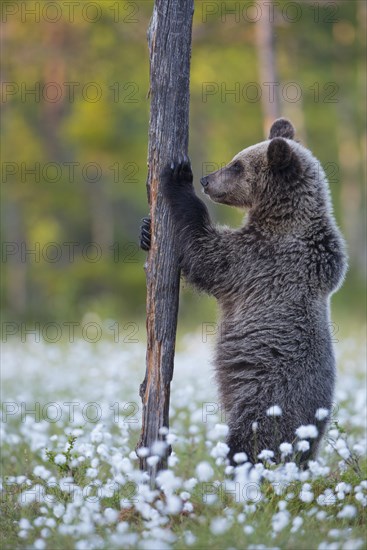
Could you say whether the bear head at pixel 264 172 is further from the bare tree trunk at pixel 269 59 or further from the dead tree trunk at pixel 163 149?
the bare tree trunk at pixel 269 59

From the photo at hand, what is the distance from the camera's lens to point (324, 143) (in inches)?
1284

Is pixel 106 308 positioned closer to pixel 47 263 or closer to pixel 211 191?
pixel 47 263

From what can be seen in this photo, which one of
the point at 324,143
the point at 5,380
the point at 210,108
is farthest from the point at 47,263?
the point at 5,380

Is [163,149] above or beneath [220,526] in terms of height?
above

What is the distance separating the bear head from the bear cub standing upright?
1 cm

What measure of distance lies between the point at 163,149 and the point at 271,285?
1.25 metres

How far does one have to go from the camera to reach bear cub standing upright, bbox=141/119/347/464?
5.89m

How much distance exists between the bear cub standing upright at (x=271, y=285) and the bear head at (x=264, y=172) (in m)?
0.01

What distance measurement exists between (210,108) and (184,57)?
20.6 meters

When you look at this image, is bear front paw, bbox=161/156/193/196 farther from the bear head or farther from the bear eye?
the bear eye

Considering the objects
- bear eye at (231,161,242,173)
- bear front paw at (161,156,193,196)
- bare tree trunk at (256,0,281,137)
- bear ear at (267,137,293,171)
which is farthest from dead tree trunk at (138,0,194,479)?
bare tree trunk at (256,0,281,137)

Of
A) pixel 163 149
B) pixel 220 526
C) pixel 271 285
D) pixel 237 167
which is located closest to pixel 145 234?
pixel 163 149

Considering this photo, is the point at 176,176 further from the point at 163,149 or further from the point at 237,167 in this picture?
the point at 237,167

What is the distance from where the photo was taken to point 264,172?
22.0 ft
